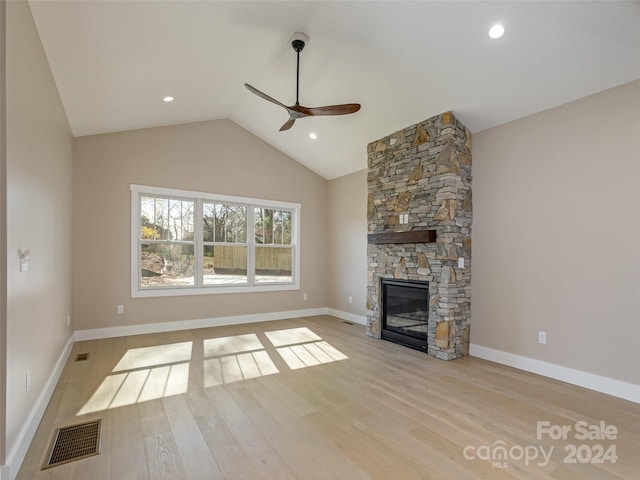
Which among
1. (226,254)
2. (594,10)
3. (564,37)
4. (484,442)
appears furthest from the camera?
(226,254)

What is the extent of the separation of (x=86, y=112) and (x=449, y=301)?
16.3 ft

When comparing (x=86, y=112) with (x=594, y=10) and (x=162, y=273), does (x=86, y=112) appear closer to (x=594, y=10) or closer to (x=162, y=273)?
(x=162, y=273)

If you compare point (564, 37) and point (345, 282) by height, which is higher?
point (564, 37)

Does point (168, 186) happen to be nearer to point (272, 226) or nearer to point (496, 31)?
point (272, 226)

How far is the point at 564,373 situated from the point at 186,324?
5161 mm

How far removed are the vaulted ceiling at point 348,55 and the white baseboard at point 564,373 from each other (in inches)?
109

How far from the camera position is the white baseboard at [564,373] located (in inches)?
120

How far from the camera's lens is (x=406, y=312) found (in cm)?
475

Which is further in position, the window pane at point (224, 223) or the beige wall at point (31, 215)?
the window pane at point (224, 223)

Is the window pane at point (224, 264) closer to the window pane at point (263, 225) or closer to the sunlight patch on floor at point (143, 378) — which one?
the window pane at point (263, 225)

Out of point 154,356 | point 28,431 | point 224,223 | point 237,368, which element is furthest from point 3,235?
point 224,223

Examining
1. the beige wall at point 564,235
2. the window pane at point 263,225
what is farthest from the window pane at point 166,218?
the beige wall at point 564,235

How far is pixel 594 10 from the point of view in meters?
2.60

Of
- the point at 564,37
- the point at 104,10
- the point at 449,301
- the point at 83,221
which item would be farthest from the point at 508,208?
the point at 83,221
